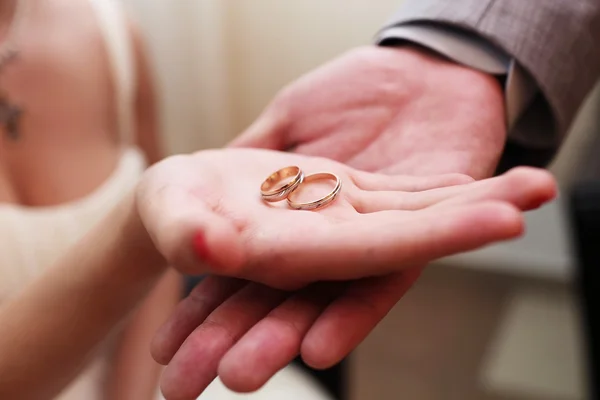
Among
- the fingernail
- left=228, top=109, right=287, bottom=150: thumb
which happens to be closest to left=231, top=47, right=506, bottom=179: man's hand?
left=228, top=109, right=287, bottom=150: thumb

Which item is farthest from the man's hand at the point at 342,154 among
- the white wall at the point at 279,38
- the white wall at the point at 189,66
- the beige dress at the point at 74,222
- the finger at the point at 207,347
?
the white wall at the point at 189,66

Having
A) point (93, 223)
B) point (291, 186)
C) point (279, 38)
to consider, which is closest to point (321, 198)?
point (291, 186)

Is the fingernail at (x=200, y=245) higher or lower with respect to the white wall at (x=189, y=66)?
higher

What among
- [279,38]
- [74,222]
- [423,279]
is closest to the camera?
[74,222]

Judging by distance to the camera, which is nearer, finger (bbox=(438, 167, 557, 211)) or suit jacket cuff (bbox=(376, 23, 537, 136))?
finger (bbox=(438, 167, 557, 211))

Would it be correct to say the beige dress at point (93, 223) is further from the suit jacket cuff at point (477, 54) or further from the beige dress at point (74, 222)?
the suit jacket cuff at point (477, 54)

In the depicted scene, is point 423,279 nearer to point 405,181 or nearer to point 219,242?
point 405,181

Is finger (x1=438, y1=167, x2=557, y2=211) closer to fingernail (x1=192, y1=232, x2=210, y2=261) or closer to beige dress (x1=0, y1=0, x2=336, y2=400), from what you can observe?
fingernail (x1=192, y1=232, x2=210, y2=261)

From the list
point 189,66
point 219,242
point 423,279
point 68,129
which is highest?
point 219,242
